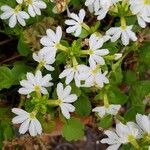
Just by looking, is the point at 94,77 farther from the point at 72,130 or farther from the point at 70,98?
the point at 72,130

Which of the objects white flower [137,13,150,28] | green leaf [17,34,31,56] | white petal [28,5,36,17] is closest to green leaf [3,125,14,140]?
green leaf [17,34,31,56]

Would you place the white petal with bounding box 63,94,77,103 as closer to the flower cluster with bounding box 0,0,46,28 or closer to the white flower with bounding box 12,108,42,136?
the white flower with bounding box 12,108,42,136

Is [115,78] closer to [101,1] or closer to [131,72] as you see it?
[131,72]

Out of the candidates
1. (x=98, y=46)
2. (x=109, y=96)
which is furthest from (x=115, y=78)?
(x=98, y=46)

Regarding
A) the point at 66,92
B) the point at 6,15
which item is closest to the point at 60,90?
the point at 66,92

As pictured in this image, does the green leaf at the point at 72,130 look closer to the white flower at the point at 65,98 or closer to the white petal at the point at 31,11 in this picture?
the white flower at the point at 65,98

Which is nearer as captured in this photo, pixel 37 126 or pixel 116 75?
pixel 37 126

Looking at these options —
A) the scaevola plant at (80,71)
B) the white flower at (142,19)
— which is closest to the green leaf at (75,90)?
the scaevola plant at (80,71)
